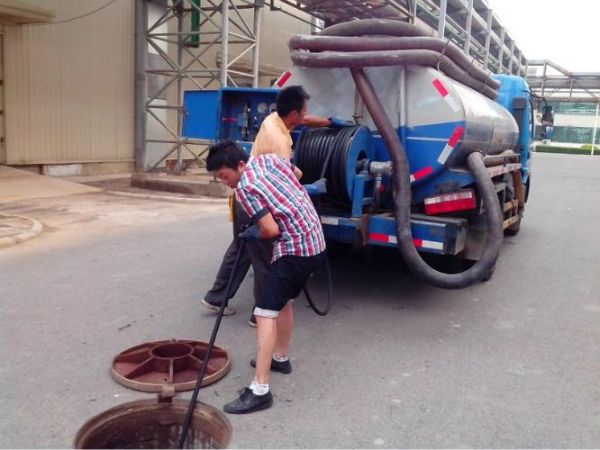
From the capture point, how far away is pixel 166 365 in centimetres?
397

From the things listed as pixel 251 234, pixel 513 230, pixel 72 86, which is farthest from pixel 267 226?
pixel 72 86

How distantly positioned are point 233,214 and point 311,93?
169 centimetres

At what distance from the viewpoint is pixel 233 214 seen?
5266 millimetres

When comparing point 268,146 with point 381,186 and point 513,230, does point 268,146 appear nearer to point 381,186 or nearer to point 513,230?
point 381,186

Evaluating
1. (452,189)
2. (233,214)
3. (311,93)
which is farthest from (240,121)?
(452,189)

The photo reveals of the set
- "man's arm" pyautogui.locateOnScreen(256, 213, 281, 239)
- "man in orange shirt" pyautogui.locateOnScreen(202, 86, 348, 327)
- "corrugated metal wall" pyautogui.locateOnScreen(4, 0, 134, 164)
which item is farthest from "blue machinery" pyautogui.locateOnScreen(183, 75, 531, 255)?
"corrugated metal wall" pyautogui.locateOnScreen(4, 0, 134, 164)

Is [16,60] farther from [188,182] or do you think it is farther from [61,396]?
[61,396]

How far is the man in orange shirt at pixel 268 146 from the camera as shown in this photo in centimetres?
387

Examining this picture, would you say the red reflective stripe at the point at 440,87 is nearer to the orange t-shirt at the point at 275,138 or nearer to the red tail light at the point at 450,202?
the red tail light at the point at 450,202

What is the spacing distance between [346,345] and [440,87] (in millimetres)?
2522

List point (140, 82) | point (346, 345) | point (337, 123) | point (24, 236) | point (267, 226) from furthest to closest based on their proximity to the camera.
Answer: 1. point (140, 82)
2. point (24, 236)
3. point (337, 123)
4. point (346, 345)
5. point (267, 226)

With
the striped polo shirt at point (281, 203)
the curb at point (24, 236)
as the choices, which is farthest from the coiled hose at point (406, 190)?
the curb at point (24, 236)

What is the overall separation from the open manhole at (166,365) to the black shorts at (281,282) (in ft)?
2.30

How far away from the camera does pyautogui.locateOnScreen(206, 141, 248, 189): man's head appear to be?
346 centimetres
